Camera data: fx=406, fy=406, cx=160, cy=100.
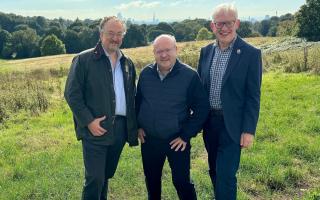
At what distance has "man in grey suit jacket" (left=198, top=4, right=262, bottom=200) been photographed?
448 centimetres

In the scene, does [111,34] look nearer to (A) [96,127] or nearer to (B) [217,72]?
(A) [96,127]

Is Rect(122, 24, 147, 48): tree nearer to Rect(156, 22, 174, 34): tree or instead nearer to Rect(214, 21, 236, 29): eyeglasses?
Rect(156, 22, 174, 34): tree

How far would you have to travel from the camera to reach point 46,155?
7652 millimetres

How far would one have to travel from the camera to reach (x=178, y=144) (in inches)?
184

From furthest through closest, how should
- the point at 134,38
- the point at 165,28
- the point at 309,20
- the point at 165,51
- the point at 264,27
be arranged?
the point at 264,27, the point at 165,28, the point at 134,38, the point at 309,20, the point at 165,51

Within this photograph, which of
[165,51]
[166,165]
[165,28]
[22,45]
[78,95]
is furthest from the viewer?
[165,28]

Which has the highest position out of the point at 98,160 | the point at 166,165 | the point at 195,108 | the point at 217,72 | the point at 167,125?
the point at 217,72

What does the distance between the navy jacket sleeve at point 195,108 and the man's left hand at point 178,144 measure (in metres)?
0.04

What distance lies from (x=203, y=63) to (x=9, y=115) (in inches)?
343

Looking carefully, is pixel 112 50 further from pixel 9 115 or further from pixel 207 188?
pixel 9 115

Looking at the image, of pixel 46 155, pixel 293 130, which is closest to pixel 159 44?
pixel 46 155

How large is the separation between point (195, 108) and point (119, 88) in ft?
2.93

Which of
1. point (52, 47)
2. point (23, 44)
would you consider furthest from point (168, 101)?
point (23, 44)

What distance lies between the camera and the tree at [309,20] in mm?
42750
